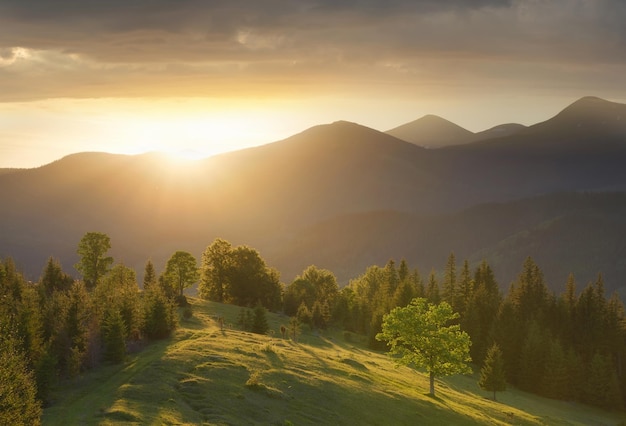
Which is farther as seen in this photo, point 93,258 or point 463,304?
point 463,304

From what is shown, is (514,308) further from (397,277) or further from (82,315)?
(82,315)

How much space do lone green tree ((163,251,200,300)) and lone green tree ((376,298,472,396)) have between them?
2656 inches

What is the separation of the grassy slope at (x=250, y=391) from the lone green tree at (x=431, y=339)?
368 cm

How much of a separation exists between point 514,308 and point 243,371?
105m

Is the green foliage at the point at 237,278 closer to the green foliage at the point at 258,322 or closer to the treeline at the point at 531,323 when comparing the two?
the treeline at the point at 531,323

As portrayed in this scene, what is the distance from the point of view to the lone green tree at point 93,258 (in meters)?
123

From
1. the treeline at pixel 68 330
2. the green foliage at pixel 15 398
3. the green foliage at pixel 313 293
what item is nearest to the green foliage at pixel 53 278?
the treeline at pixel 68 330

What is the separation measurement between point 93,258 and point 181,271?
2122 cm

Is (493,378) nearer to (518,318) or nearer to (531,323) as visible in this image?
(531,323)

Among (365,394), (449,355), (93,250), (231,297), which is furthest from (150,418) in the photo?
(231,297)

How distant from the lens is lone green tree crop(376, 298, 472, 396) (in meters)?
80.0

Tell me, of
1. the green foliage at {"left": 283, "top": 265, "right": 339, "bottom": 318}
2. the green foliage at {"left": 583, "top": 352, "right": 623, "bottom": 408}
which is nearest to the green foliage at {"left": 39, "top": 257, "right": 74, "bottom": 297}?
the green foliage at {"left": 283, "top": 265, "right": 339, "bottom": 318}

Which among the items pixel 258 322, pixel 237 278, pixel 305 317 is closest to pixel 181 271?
pixel 237 278

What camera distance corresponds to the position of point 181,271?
137875 mm
